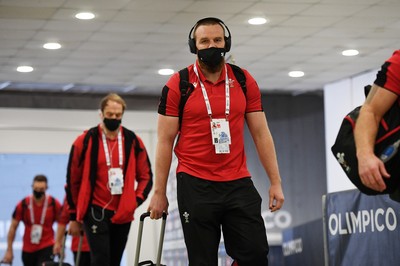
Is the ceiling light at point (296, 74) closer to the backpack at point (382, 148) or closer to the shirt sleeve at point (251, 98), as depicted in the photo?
the shirt sleeve at point (251, 98)

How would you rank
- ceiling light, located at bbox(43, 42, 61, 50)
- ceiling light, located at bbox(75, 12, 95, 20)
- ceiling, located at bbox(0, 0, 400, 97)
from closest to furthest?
1. ceiling, located at bbox(0, 0, 400, 97)
2. ceiling light, located at bbox(75, 12, 95, 20)
3. ceiling light, located at bbox(43, 42, 61, 50)

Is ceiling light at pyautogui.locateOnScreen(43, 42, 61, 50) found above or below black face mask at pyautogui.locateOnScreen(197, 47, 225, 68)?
above

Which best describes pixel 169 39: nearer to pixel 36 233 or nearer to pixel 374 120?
pixel 36 233

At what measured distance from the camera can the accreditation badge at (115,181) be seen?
7.41 meters

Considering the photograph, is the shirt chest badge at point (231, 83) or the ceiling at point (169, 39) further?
the ceiling at point (169, 39)

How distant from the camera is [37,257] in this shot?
45.4 feet

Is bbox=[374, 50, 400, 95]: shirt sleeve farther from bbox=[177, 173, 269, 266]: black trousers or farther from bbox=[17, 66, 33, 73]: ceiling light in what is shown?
bbox=[17, 66, 33, 73]: ceiling light

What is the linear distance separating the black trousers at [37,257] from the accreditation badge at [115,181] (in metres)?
6.66

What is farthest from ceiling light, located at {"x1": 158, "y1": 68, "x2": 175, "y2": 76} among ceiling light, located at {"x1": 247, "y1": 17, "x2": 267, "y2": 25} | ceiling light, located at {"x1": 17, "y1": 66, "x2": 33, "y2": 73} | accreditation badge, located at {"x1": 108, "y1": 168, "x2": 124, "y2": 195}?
accreditation badge, located at {"x1": 108, "y1": 168, "x2": 124, "y2": 195}

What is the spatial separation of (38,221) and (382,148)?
430 inches

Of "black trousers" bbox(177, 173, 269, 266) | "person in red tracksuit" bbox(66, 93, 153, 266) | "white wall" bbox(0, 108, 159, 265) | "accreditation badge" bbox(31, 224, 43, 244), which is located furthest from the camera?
"white wall" bbox(0, 108, 159, 265)

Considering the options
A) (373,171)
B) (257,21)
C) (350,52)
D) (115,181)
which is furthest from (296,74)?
(373,171)

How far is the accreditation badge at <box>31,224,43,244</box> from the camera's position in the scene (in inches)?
536

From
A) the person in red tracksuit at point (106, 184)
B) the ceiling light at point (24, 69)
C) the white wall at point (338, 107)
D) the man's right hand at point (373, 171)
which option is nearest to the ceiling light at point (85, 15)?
the ceiling light at point (24, 69)
